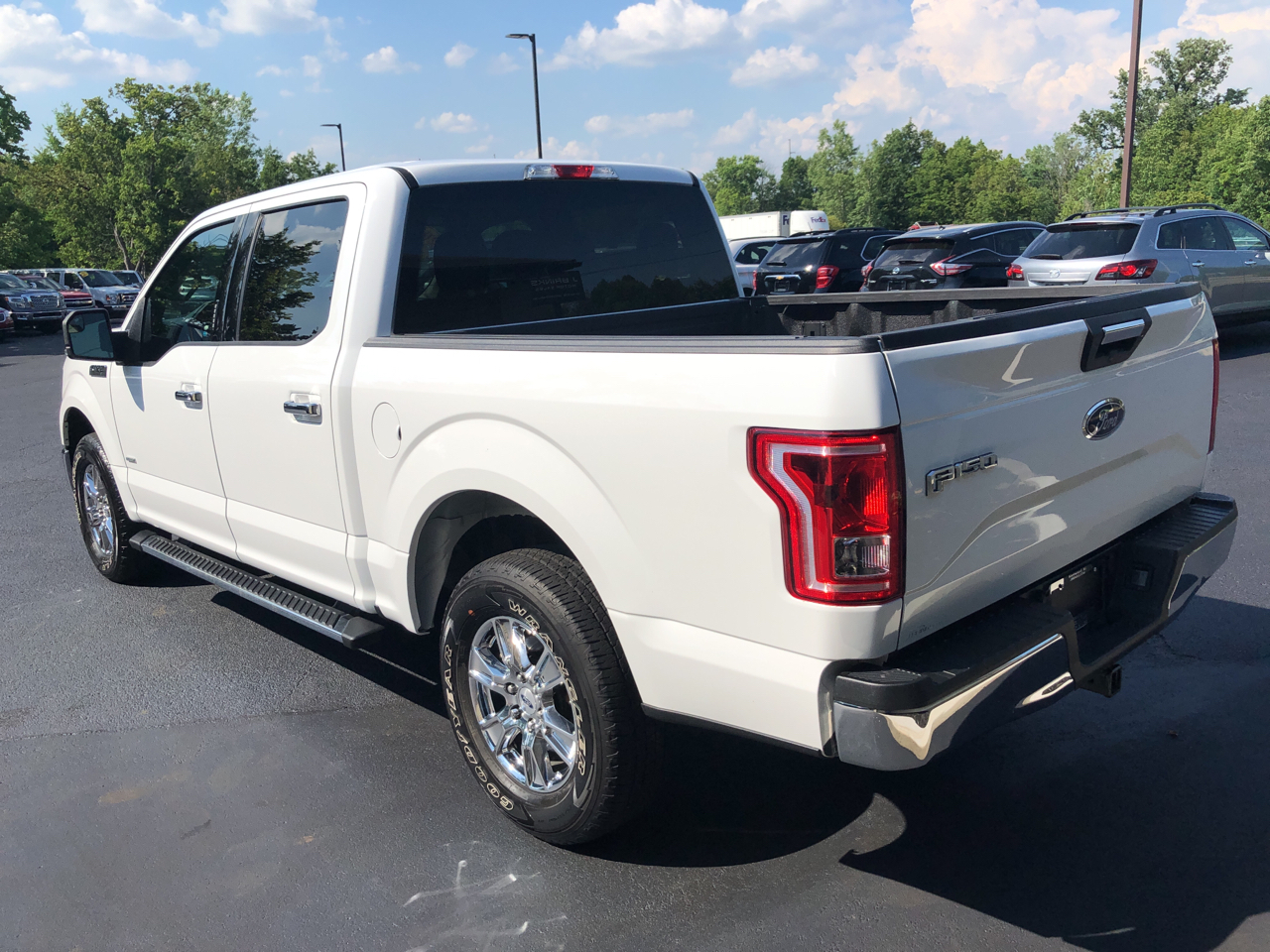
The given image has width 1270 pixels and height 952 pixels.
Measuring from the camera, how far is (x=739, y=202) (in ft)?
480

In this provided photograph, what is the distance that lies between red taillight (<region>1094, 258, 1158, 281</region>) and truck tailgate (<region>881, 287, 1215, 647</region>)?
8873mm

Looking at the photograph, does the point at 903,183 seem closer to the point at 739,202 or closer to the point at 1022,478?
the point at 739,202

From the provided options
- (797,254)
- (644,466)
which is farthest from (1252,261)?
(644,466)

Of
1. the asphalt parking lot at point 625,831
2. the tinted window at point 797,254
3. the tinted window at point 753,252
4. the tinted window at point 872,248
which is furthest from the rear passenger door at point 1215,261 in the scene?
the tinted window at point 753,252

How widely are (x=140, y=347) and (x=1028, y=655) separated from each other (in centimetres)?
406

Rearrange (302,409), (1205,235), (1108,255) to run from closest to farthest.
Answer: (302,409) → (1108,255) → (1205,235)

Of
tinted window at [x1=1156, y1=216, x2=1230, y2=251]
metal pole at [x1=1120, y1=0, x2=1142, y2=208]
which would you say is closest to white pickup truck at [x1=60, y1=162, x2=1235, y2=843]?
tinted window at [x1=1156, y1=216, x2=1230, y2=251]

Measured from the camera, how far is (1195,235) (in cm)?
1188

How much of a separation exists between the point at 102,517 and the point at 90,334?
1.32 m

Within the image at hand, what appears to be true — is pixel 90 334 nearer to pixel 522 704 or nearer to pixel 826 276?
pixel 522 704

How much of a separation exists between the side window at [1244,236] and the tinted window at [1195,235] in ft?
0.60

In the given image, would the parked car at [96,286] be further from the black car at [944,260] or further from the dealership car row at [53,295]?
the black car at [944,260]

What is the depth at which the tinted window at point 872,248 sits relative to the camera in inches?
724

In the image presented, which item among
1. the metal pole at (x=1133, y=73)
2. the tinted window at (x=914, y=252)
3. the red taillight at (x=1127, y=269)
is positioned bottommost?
the red taillight at (x=1127, y=269)
